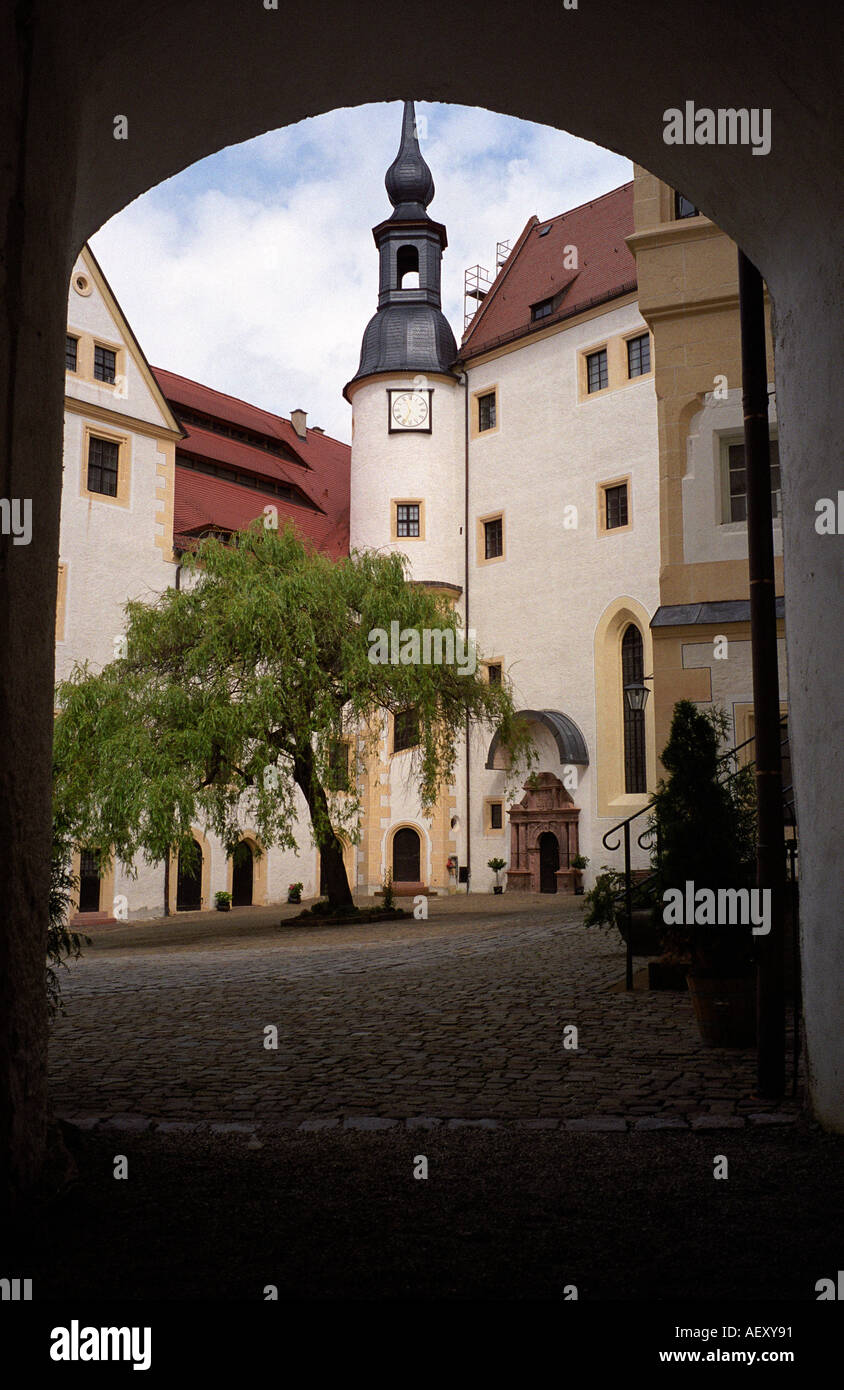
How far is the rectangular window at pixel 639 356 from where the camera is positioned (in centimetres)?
2764

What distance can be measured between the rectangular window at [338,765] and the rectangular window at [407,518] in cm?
1515

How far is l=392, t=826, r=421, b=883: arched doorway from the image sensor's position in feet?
102

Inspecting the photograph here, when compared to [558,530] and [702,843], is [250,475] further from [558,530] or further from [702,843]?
[702,843]

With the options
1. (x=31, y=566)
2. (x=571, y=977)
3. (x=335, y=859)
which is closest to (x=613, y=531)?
(x=335, y=859)

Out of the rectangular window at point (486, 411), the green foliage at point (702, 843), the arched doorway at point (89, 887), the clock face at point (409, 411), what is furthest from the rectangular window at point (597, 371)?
the green foliage at point (702, 843)

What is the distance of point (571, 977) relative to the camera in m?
9.73

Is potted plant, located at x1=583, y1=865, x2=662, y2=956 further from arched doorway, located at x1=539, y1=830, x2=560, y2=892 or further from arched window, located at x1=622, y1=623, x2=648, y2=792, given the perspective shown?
arched doorway, located at x1=539, y1=830, x2=560, y2=892

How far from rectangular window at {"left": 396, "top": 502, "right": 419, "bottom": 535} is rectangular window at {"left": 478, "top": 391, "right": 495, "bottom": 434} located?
9.62ft

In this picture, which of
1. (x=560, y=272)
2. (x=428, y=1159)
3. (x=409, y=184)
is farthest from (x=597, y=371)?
(x=428, y=1159)

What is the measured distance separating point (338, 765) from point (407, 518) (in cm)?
1591

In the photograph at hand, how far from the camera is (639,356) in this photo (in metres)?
27.9

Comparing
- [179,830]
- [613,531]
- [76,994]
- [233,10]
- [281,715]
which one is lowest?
[76,994]

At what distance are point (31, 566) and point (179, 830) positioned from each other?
1226 centimetres
